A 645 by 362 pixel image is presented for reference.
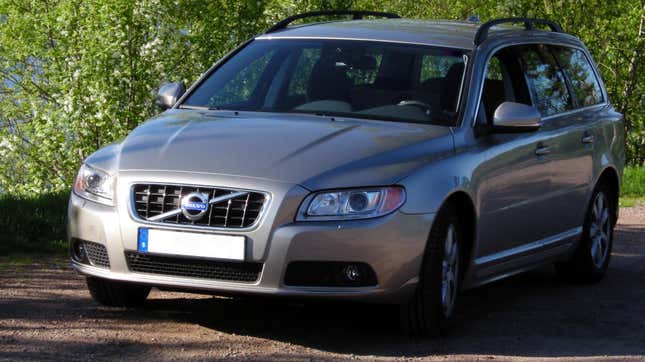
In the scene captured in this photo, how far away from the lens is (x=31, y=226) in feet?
33.2

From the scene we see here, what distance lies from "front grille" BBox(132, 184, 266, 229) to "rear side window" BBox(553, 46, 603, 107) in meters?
3.52

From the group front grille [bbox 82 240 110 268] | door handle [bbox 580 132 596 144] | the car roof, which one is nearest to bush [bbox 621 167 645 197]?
door handle [bbox 580 132 596 144]

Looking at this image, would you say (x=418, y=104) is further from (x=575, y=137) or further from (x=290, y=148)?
(x=575, y=137)

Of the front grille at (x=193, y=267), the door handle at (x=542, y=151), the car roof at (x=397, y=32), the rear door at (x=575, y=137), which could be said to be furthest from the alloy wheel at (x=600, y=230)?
the front grille at (x=193, y=267)

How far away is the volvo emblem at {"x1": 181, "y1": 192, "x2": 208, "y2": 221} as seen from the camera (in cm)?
657

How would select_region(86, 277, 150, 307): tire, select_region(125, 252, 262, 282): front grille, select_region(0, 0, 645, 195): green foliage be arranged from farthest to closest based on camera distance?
1. select_region(0, 0, 645, 195): green foliage
2. select_region(86, 277, 150, 307): tire
3. select_region(125, 252, 262, 282): front grille

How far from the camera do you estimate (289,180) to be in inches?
258

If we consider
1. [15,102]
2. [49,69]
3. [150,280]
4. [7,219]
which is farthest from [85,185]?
[15,102]

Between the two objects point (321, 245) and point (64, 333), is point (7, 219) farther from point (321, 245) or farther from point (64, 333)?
point (321, 245)

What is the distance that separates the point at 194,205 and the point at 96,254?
665 millimetres

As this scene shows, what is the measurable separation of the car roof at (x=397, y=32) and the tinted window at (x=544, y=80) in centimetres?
18

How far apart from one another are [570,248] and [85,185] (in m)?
3.37

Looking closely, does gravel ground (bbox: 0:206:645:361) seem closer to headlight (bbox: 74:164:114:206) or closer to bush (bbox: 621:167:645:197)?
headlight (bbox: 74:164:114:206)

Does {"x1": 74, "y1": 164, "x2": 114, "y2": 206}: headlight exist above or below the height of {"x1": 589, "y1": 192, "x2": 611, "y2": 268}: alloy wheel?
above
